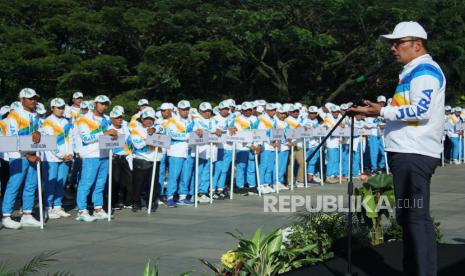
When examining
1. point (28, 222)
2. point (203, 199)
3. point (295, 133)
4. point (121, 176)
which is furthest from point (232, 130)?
point (28, 222)

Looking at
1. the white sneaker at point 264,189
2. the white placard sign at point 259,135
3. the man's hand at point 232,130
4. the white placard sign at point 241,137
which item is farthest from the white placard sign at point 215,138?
the white sneaker at point 264,189

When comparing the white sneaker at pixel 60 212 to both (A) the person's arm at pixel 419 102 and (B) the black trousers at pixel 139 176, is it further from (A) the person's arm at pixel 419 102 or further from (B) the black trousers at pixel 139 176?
(A) the person's arm at pixel 419 102

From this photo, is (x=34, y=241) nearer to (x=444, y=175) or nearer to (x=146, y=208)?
(x=146, y=208)

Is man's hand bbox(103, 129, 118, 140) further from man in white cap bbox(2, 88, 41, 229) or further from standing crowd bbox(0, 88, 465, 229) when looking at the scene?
man in white cap bbox(2, 88, 41, 229)

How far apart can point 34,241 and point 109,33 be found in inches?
694

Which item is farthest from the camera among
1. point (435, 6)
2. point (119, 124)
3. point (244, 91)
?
point (244, 91)

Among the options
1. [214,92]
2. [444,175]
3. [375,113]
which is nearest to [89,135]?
[375,113]

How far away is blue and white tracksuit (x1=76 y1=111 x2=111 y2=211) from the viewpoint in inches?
517

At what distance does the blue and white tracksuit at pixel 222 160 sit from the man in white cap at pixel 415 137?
1033 centimetres

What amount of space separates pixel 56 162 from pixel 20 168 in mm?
1290

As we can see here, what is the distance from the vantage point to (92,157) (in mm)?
13164

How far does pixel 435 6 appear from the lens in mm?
32906

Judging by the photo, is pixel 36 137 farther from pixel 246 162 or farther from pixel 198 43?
pixel 198 43

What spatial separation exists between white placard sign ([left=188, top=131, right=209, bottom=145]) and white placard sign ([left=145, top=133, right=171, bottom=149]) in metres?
0.77
